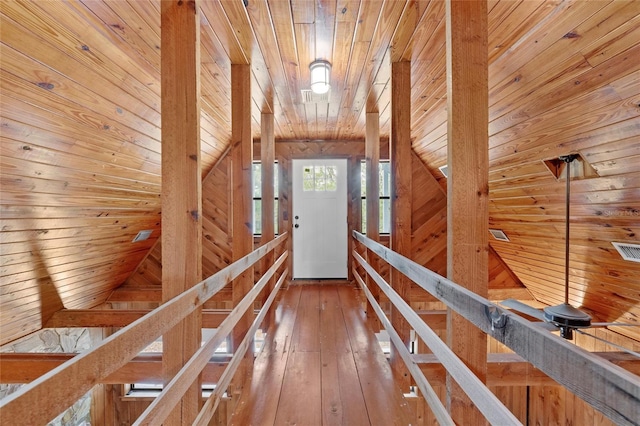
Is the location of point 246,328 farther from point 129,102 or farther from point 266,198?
point 129,102

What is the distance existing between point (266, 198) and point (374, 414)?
2051 millimetres

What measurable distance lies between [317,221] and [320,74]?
252cm

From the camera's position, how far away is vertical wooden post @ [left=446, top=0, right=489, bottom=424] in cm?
103

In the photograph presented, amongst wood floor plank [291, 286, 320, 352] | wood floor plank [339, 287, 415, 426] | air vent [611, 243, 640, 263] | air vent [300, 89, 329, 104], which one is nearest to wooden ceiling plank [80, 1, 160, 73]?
air vent [300, 89, 329, 104]

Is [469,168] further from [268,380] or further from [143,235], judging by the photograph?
[143,235]

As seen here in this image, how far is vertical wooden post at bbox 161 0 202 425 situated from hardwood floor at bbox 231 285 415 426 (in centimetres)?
59

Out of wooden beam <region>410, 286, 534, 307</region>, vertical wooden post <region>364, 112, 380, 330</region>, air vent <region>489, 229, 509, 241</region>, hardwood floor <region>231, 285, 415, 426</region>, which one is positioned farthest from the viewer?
wooden beam <region>410, 286, 534, 307</region>

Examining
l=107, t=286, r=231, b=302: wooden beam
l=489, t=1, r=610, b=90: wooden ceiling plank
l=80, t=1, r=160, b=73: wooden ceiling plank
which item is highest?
l=80, t=1, r=160, b=73: wooden ceiling plank

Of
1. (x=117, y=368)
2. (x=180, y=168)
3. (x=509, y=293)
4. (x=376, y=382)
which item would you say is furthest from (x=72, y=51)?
(x=509, y=293)

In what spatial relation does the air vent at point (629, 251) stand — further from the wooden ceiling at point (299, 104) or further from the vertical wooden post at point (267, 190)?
the vertical wooden post at point (267, 190)

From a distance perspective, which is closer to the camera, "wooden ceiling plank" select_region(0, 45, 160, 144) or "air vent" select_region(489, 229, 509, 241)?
"wooden ceiling plank" select_region(0, 45, 160, 144)

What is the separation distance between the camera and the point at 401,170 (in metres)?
2.09

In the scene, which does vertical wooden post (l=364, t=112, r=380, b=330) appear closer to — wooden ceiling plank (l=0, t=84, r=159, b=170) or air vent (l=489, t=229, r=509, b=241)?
air vent (l=489, t=229, r=509, b=241)

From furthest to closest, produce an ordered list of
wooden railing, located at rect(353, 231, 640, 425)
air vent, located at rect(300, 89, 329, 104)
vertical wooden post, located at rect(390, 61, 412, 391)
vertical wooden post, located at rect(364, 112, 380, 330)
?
vertical wooden post, located at rect(364, 112, 380, 330) → air vent, located at rect(300, 89, 329, 104) → vertical wooden post, located at rect(390, 61, 412, 391) → wooden railing, located at rect(353, 231, 640, 425)
